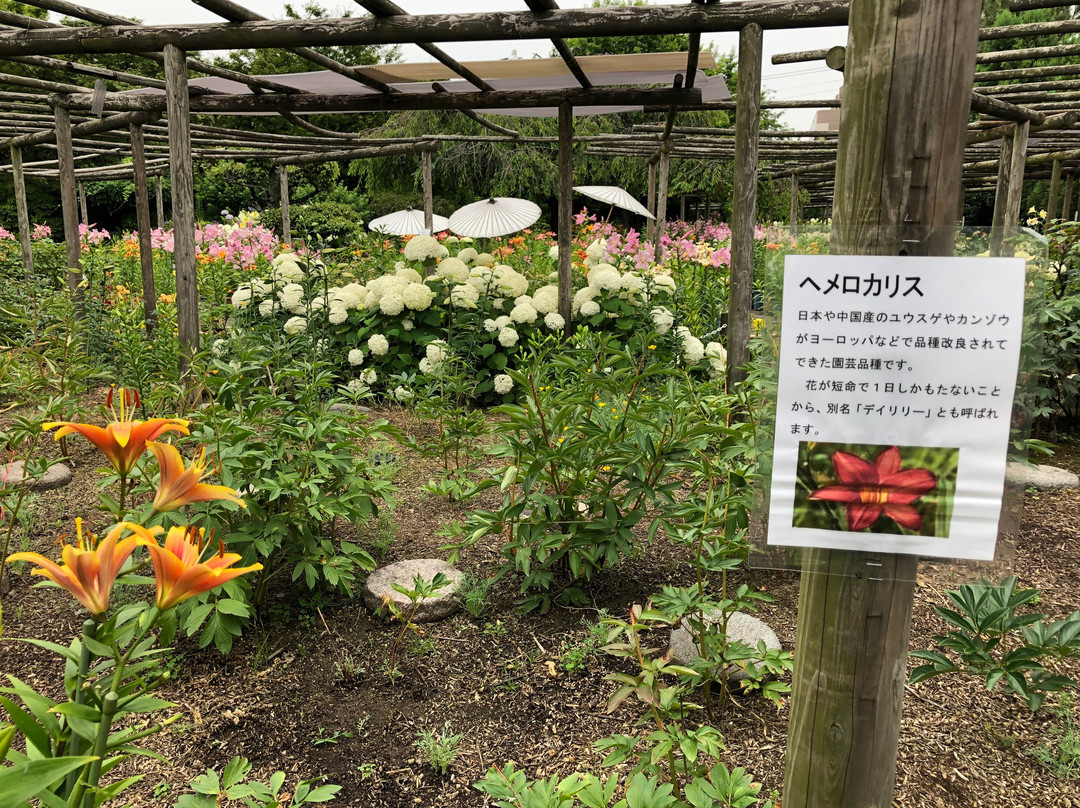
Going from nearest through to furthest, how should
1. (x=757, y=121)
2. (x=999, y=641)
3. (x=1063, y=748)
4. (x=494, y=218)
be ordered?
1. (x=999, y=641)
2. (x=1063, y=748)
3. (x=757, y=121)
4. (x=494, y=218)

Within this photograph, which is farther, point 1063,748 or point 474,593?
→ point 474,593

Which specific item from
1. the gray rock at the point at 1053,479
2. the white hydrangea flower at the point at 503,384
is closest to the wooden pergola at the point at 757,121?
the white hydrangea flower at the point at 503,384

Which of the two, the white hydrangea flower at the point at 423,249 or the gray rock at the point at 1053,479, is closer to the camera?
the gray rock at the point at 1053,479

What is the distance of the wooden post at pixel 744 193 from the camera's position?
367cm

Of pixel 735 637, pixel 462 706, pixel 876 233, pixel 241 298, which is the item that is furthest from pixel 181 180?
pixel 876 233

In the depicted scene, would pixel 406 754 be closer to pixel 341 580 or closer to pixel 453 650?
pixel 453 650

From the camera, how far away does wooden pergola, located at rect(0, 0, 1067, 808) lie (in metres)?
1.01

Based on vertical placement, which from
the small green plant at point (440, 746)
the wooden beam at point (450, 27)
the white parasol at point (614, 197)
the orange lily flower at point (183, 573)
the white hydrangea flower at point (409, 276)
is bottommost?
the small green plant at point (440, 746)

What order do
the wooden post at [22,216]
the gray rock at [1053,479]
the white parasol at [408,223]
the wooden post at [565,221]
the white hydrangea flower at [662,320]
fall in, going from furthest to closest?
the white parasol at [408,223] < the wooden post at [22,216] < the wooden post at [565,221] < the white hydrangea flower at [662,320] < the gray rock at [1053,479]

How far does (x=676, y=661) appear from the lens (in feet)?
7.52

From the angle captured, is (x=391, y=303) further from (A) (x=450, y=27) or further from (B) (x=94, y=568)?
(B) (x=94, y=568)

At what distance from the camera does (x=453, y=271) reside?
225 inches

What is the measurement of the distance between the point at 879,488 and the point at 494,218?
6.81 meters

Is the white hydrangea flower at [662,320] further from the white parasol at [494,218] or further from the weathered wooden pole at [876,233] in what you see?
the weathered wooden pole at [876,233]
